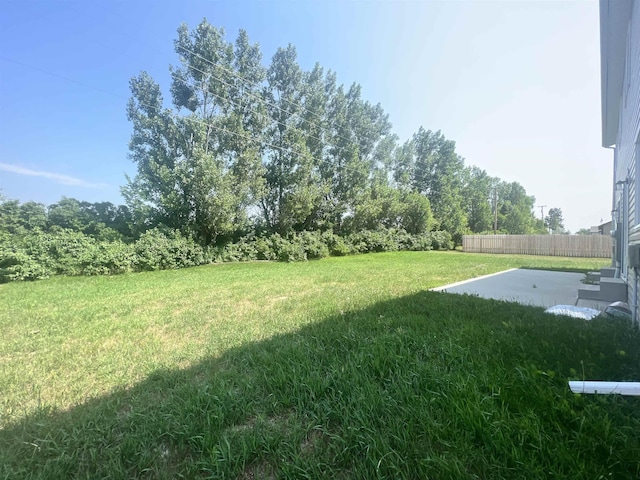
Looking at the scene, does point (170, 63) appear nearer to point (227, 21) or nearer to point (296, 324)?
point (227, 21)

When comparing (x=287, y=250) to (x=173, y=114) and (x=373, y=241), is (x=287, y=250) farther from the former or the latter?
(x=173, y=114)

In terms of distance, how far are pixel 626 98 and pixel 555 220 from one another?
6734cm

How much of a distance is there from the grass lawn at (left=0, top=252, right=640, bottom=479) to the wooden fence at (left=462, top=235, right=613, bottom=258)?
16.2 metres

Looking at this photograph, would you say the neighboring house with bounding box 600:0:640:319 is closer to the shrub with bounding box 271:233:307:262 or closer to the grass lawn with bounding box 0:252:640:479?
the grass lawn with bounding box 0:252:640:479

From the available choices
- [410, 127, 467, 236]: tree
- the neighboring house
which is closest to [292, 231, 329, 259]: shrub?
the neighboring house

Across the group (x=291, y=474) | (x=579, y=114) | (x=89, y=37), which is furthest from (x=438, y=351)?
(x=89, y=37)

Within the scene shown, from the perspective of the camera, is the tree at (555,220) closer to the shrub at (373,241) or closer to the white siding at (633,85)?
the shrub at (373,241)

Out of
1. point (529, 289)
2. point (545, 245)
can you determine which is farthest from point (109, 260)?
point (545, 245)

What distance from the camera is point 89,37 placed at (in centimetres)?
757

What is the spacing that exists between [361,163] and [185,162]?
965cm

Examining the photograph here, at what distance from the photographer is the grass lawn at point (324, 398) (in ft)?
3.82

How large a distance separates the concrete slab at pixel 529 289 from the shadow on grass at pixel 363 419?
1.77 m

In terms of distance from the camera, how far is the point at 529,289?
490 centimetres

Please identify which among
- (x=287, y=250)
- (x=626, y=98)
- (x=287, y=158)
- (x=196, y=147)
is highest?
(x=287, y=158)
